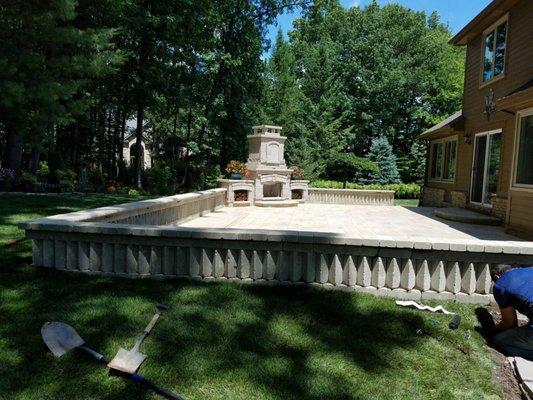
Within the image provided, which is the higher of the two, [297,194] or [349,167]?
[349,167]

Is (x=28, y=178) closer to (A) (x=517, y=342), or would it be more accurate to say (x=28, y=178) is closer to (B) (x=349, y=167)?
(A) (x=517, y=342)

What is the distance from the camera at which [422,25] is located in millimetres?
36312

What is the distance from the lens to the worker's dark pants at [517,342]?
3.30m

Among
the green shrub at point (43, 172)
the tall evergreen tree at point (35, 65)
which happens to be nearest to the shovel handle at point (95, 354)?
the tall evergreen tree at point (35, 65)

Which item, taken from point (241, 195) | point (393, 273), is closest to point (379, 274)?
point (393, 273)

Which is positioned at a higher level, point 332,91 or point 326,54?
point 326,54

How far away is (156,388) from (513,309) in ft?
9.67

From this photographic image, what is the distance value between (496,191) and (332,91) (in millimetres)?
20458

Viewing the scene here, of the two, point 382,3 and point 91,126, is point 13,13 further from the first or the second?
point 382,3

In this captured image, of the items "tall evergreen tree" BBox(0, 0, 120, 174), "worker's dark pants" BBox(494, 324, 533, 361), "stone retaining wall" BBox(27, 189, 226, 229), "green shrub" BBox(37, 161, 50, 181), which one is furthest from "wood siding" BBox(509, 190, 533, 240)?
"green shrub" BBox(37, 161, 50, 181)

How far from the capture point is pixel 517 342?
3361 millimetres

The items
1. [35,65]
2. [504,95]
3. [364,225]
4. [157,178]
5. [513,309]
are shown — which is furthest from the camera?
[157,178]

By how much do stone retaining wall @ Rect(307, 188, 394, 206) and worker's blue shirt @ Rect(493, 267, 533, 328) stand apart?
43.5ft

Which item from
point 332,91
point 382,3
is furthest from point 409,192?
point 382,3
